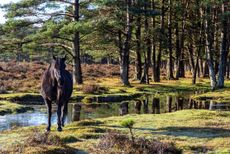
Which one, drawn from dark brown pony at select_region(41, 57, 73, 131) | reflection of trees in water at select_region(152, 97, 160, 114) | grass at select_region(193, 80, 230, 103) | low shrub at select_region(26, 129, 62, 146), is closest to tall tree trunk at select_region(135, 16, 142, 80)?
grass at select_region(193, 80, 230, 103)

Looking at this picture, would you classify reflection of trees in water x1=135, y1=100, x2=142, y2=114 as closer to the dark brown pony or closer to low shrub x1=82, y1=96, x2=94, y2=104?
low shrub x1=82, y1=96, x2=94, y2=104

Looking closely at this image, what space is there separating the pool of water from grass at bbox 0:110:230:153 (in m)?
4.37

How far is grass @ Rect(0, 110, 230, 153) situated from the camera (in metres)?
13.7

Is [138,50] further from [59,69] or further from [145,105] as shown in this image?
[59,69]

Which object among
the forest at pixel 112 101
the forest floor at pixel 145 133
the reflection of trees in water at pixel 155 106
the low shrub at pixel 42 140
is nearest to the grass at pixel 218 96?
the forest at pixel 112 101

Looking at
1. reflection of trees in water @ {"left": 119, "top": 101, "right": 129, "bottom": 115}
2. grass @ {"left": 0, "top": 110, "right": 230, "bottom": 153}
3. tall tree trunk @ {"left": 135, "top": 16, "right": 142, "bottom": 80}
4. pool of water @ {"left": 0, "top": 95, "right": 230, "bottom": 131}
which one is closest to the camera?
grass @ {"left": 0, "top": 110, "right": 230, "bottom": 153}

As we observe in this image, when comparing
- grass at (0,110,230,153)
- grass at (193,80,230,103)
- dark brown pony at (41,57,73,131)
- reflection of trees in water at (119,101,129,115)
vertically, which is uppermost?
dark brown pony at (41,57,73,131)

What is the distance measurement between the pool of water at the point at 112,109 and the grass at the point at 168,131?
4365 millimetres

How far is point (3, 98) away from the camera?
A: 101 feet

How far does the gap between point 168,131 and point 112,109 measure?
11.5m

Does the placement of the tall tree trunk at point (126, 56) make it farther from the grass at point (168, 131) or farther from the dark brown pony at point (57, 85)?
the dark brown pony at point (57, 85)

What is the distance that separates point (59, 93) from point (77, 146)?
3.84 metres

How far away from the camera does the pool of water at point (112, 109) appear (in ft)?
72.8

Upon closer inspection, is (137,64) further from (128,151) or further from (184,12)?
(128,151)
